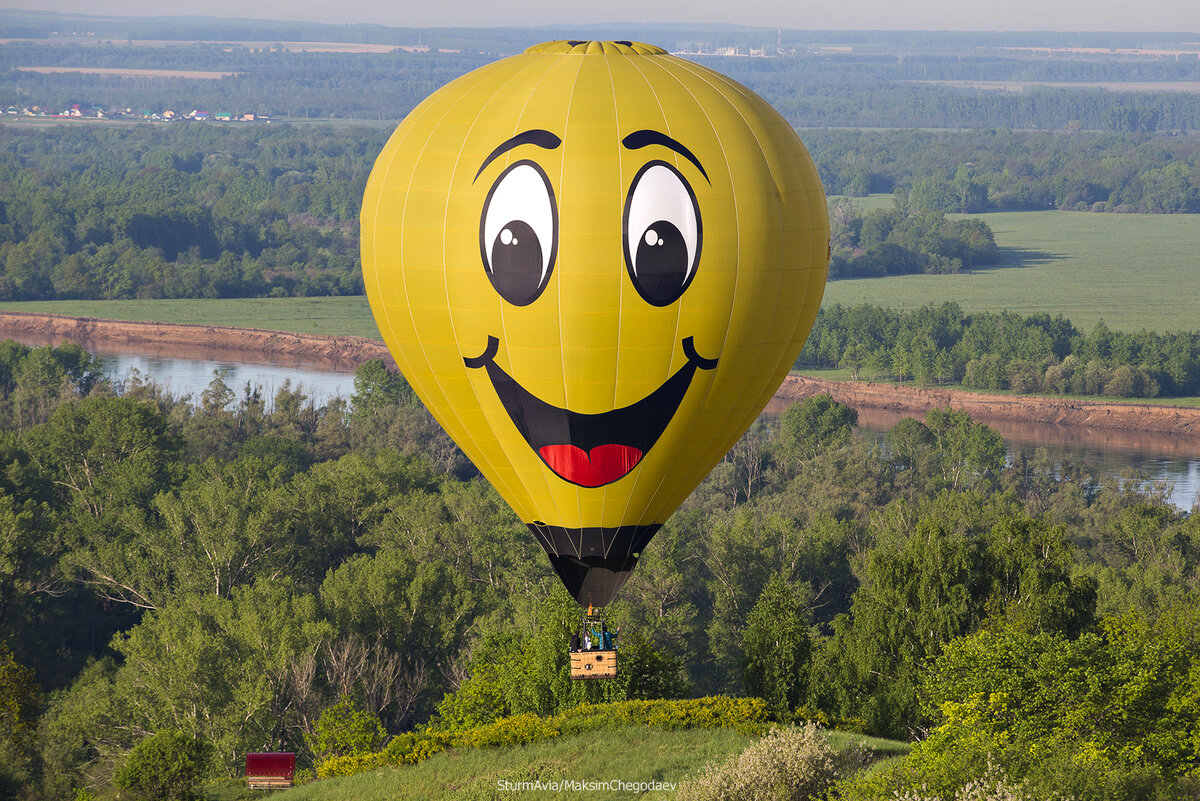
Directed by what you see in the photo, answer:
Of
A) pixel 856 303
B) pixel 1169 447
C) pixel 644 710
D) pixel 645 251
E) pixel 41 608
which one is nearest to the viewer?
pixel 645 251

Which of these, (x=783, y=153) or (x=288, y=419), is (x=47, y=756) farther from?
(x=288, y=419)

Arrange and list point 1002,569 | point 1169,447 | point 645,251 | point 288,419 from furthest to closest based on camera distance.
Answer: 1. point 1169,447
2. point 288,419
3. point 1002,569
4. point 645,251

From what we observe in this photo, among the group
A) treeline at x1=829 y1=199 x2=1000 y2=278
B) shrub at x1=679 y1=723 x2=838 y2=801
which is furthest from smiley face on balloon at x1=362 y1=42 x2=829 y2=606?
treeline at x1=829 y1=199 x2=1000 y2=278

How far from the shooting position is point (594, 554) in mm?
22781

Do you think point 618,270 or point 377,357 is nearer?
point 618,270

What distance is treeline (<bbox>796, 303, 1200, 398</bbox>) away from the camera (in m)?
102

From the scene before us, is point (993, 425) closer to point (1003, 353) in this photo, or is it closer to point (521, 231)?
point (1003, 353)

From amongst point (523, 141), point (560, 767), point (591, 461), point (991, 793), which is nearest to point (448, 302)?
point (523, 141)

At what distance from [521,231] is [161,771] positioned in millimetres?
13577

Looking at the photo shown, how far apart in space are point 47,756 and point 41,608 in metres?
11.7

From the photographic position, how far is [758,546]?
49.0 m

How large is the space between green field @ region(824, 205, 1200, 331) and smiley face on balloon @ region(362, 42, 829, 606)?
10974cm

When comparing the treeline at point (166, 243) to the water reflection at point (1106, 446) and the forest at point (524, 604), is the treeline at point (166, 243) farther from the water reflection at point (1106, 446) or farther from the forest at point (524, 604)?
the forest at point (524, 604)

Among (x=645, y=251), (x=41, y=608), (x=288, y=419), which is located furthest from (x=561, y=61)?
(x=288, y=419)
